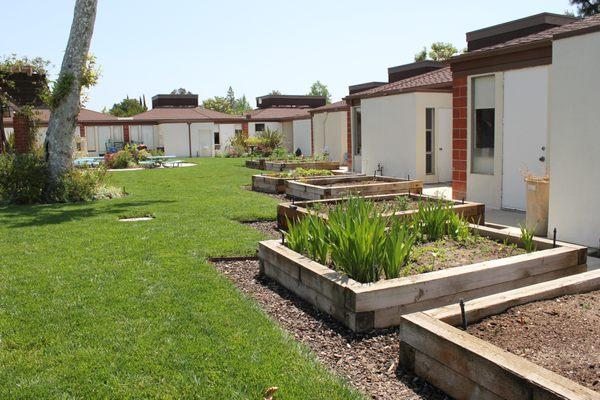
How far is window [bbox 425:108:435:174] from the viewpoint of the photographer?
15719mm

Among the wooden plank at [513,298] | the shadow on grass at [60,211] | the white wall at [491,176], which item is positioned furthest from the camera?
the white wall at [491,176]

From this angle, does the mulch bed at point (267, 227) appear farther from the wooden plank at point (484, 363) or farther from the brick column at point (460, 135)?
the wooden plank at point (484, 363)

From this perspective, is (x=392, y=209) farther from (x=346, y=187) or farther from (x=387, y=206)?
(x=346, y=187)

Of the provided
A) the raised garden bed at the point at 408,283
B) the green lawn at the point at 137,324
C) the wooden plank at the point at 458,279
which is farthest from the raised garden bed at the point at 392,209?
the wooden plank at the point at 458,279

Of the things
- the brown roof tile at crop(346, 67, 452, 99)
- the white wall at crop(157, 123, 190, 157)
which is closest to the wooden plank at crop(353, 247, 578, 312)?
the brown roof tile at crop(346, 67, 452, 99)

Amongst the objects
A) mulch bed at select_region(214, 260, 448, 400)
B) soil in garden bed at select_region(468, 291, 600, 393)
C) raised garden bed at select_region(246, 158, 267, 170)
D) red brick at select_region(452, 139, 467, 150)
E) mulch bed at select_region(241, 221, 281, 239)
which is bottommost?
mulch bed at select_region(214, 260, 448, 400)

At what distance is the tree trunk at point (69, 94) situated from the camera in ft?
43.1

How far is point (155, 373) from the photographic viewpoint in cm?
362

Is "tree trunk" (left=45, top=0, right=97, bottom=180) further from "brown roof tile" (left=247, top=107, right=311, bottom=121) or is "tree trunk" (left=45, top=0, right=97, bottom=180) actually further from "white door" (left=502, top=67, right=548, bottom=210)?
"brown roof tile" (left=247, top=107, right=311, bottom=121)

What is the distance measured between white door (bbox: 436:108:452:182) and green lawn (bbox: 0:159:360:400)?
29.2 feet

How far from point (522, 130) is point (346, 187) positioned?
3342 mm

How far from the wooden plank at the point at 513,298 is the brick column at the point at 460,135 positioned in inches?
267

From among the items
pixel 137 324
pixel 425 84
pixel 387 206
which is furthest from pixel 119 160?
pixel 137 324

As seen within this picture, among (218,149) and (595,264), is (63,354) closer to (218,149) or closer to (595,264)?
(595,264)
